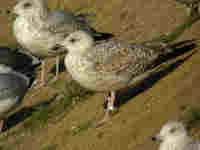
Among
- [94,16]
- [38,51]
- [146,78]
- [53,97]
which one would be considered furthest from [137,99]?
[94,16]

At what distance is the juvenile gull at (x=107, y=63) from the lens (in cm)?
753

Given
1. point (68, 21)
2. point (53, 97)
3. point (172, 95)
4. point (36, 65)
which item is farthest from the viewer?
point (36, 65)

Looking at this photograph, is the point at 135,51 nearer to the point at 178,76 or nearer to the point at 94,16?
the point at 178,76

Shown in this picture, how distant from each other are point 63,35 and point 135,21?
8.04ft

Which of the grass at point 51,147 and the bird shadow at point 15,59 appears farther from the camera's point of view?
the bird shadow at point 15,59

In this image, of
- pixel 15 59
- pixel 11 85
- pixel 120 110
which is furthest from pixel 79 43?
pixel 15 59

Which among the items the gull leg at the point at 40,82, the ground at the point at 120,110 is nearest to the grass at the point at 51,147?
the ground at the point at 120,110

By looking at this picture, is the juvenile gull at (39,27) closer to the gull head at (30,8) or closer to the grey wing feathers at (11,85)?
the gull head at (30,8)

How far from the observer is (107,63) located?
25.1ft

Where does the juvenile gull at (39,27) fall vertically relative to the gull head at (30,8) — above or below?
below

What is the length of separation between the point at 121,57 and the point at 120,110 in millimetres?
853

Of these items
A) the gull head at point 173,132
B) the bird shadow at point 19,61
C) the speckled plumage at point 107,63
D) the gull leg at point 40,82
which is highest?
the speckled plumage at point 107,63

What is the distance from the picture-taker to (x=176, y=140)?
5758mm

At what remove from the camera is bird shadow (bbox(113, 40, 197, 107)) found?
8.19 meters
